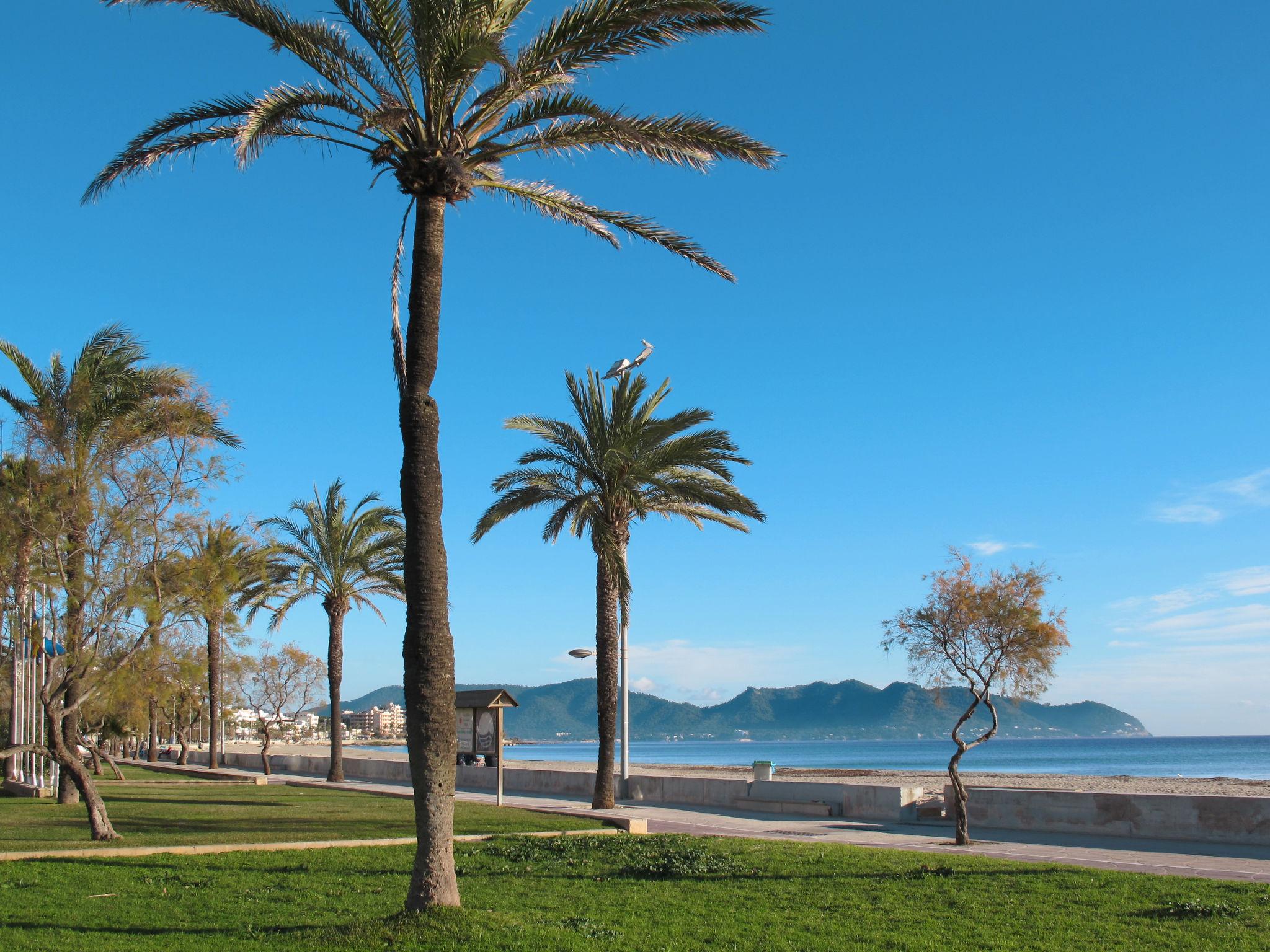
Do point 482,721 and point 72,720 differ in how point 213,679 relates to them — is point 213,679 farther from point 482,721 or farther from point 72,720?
point 72,720

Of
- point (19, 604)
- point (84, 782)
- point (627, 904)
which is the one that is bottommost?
point (627, 904)

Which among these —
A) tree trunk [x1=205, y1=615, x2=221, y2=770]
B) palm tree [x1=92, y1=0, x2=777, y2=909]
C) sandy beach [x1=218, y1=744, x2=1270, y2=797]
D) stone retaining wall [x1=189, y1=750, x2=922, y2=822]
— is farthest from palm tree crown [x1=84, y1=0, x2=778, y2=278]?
sandy beach [x1=218, y1=744, x2=1270, y2=797]

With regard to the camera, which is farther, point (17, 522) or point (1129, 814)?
point (1129, 814)

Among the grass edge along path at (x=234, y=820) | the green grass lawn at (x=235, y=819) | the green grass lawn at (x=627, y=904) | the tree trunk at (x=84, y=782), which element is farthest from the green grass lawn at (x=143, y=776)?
the green grass lawn at (x=627, y=904)

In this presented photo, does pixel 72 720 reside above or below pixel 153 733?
above

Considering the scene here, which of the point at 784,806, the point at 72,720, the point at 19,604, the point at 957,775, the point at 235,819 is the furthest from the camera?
the point at 784,806

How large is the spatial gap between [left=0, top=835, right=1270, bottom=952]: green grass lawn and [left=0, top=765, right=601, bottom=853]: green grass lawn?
2089mm

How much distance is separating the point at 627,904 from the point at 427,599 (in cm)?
341

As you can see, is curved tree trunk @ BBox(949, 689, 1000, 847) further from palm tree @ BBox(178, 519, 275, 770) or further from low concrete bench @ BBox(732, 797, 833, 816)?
palm tree @ BBox(178, 519, 275, 770)

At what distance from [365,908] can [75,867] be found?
14.7 feet

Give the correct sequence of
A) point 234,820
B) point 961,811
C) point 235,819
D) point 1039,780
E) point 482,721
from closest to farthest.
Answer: point 961,811 → point 234,820 → point 235,819 → point 482,721 → point 1039,780

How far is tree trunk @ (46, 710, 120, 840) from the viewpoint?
1438cm

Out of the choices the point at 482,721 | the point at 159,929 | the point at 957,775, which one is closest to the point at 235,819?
the point at 482,721

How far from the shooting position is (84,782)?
47.3 feet
